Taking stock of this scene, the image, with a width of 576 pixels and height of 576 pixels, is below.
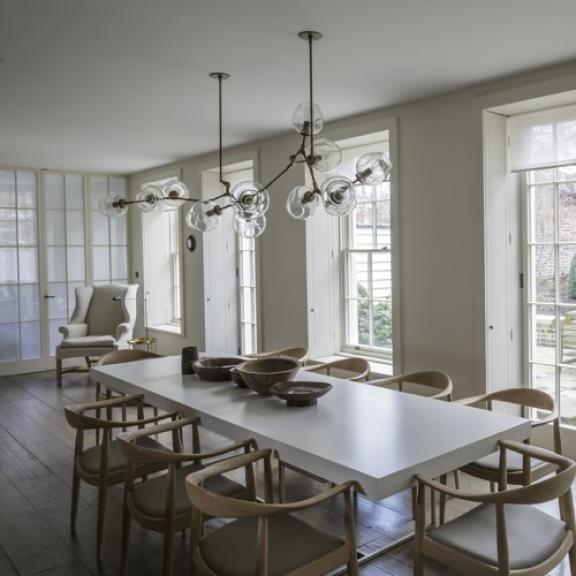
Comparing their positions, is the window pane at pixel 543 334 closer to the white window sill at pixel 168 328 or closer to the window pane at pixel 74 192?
the white window sill at pixel 168 328

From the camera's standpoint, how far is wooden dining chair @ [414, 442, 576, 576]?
1.94 m

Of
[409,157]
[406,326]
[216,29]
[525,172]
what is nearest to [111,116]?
[216,29]

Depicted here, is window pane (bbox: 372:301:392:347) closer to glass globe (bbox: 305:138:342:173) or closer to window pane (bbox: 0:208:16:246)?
glass globe (bbox: 305:138:342:173)

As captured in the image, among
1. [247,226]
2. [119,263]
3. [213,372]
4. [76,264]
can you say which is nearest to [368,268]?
[247,226]

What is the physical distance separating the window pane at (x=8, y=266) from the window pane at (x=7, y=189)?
573 millimetres

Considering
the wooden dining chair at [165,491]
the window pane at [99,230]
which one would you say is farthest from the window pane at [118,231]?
the wooden dining chair at [165,491]

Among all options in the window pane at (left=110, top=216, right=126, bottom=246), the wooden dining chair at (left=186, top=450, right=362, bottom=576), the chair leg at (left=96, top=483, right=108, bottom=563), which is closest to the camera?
the wooden dining chair at (left=186, top=450, right=362, bottom=576)

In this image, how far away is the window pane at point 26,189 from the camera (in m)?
7.45

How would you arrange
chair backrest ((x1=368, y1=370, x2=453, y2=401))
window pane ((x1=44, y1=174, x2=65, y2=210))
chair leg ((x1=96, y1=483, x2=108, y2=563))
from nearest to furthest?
chair leg ((x1=96, y1=483, x2=108, y2=563))
chair backrest ((x1=368, y1=370, x2=453, y2=401))
window pane ((x1=44, y1=174, x2=65, y2=210))

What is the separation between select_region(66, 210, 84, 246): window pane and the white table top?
16.2 feet

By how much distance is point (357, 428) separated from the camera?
253 centimetres

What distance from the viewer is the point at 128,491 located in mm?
2586

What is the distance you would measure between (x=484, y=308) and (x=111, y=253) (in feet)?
18.6

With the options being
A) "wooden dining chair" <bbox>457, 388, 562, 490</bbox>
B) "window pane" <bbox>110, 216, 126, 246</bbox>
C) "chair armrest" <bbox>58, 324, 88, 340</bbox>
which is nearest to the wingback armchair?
"chair armrest" <bbox>58, 324, 88, 340</bbox>
